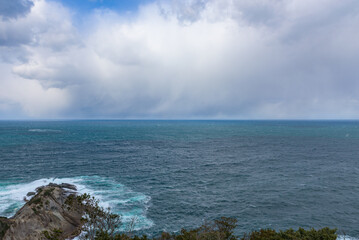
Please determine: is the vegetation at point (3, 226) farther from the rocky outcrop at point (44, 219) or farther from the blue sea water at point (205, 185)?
→ the blue sea water at point (205, 185)

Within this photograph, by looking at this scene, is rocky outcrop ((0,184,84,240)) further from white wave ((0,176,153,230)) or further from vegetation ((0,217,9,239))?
white wave ((0,176,153,230))

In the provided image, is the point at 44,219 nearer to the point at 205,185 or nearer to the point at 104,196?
the point at 104,196

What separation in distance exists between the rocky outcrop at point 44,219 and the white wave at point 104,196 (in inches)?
280

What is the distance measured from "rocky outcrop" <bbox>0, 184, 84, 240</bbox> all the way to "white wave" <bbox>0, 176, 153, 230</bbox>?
23.4ft

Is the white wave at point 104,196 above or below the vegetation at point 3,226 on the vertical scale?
below

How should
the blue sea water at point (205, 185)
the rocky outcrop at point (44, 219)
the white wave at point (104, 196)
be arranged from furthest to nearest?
the white wave at point (104, 196) < the blue sea water at point (205, 185) < the rocky outcrop at point (44, 219)

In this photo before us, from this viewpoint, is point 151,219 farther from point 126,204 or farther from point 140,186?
point 140,186

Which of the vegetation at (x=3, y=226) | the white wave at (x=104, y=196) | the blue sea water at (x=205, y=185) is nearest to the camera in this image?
the vegetation at (x=3, y=226)

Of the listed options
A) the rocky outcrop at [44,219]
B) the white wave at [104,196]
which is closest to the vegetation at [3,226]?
the rocky outcrop at [44,219]

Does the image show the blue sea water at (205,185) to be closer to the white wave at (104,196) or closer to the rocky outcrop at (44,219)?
the white wave at (104,196)

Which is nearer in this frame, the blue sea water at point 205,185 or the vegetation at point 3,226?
the vegetation at point 3,226

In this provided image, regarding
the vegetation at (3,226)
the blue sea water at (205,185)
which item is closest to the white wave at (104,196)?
the blue sea water at (205,185)

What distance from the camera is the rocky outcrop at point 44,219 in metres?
30.7

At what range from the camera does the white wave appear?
41.4 meters
